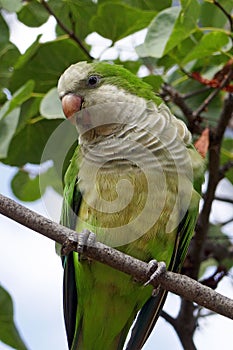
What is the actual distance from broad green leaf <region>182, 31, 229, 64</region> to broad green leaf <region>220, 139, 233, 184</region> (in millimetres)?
355

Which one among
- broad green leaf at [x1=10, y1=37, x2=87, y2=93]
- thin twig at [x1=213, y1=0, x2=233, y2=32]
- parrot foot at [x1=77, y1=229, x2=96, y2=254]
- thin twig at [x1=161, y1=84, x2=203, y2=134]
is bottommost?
parrot foot at [x1=77, y1=229, x2=96, y2=254]

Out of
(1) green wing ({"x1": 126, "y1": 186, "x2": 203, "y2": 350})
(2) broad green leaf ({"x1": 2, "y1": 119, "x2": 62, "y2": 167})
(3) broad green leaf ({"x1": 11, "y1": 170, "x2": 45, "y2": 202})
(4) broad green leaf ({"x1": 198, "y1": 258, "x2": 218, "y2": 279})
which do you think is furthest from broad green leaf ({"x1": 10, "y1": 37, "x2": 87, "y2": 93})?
(4) broad green leaf ({"x1": 198, "y1": 258, "x2": 218, "y2": 279})

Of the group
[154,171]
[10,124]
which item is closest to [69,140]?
[10,124]

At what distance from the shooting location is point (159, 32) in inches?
68.7

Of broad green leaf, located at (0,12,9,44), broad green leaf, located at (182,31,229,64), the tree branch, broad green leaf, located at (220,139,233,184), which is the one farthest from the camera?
broad green leaf, located at (220,139,233,184)

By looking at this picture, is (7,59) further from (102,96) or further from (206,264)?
(206,264)

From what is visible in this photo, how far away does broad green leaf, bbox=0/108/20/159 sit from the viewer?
1.83m

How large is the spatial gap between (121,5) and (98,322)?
807mm

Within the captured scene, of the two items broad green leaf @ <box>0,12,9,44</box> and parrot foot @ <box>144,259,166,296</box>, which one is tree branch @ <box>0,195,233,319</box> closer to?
parrot foot @ <box>144,259,166,296</box>

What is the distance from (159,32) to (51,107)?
329 mm

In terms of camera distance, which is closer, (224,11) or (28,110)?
(224,11)

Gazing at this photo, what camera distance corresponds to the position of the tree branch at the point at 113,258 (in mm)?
1303

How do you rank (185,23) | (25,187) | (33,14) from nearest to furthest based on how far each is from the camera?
(185,23)
(33,14)
(25,187)

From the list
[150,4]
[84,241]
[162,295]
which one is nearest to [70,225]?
[162,295]
